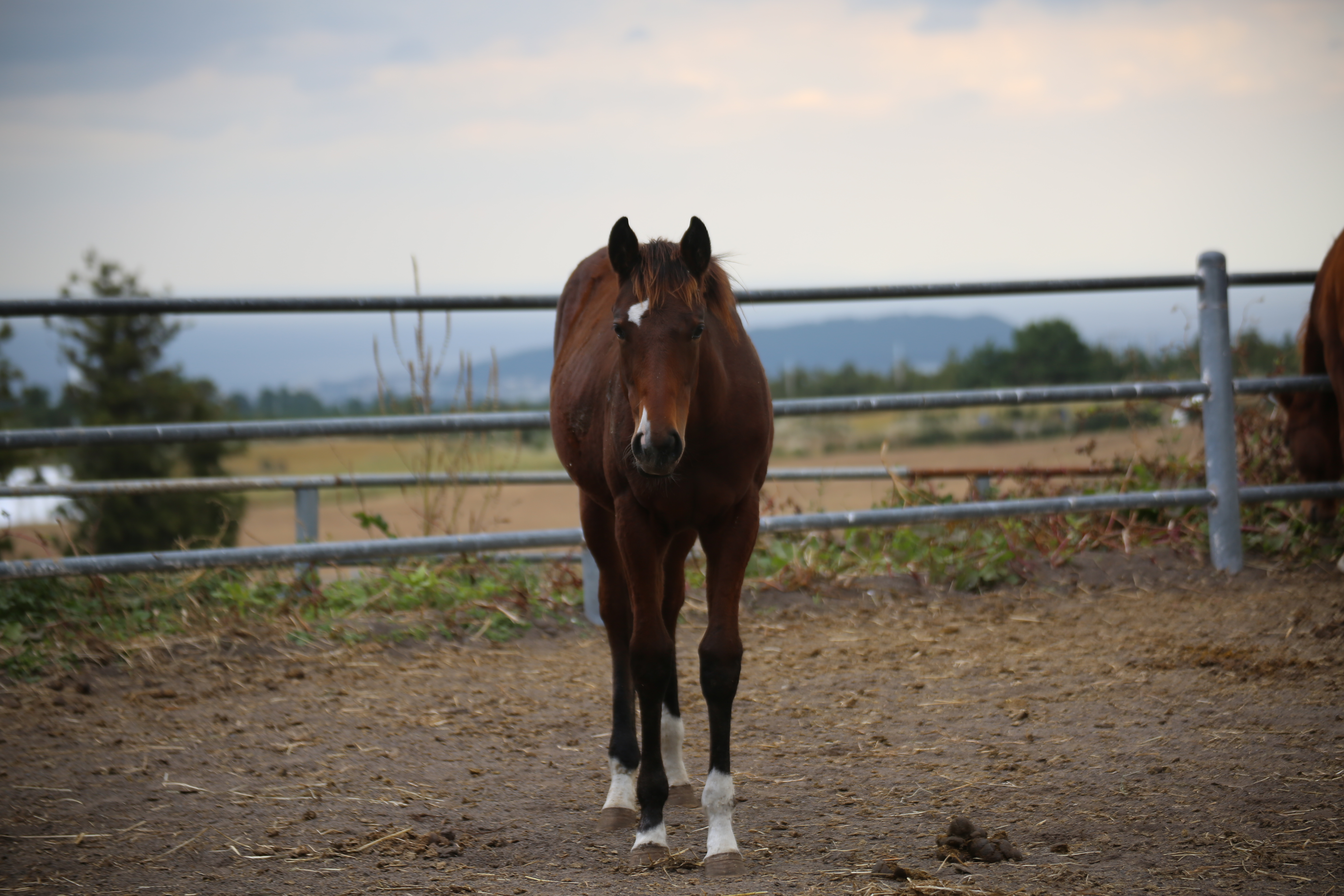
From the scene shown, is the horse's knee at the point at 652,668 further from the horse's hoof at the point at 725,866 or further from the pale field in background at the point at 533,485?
the pale field in background at the point at 533,485

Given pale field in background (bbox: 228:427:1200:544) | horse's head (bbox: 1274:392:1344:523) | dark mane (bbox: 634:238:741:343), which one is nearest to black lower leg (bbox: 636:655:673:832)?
dark mane (bbox: 634:238:741:343)

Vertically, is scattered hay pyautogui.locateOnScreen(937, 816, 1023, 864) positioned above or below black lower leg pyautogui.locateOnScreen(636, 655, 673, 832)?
below

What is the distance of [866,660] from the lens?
4094 millimetres

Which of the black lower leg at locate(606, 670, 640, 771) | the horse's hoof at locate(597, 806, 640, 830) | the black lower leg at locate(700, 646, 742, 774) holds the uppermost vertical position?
the black lower leg at locate(700, 646, 742, 774)

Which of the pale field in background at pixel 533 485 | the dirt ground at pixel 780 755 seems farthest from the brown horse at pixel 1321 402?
the pale field in background at pixel 533 485

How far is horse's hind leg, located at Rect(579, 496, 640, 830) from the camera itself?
282cm

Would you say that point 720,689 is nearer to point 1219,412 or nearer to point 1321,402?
point 1219,412

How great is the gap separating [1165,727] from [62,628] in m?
4.37

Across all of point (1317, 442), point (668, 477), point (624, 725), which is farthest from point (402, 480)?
point (1317, 442)

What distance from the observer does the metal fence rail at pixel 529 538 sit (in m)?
3.82

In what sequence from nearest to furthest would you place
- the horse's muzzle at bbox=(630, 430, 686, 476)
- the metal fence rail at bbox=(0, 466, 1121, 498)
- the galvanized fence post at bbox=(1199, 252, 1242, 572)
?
1. the horse's muzzle at bbox=(630, 430, 686, 476)
2. the metal fence rail at bbox=(0, 466, 1121, 498)
3. the galvanized fence post at bbox=(1199, 252, 1242, 572)

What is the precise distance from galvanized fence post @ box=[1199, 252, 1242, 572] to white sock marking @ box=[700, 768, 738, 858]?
366 centimetres

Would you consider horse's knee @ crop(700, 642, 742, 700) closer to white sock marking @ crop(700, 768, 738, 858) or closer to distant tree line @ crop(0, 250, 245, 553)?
white sock marking @ crop(700, 768, 738, 858)

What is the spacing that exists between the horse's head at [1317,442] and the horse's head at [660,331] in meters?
4.13
